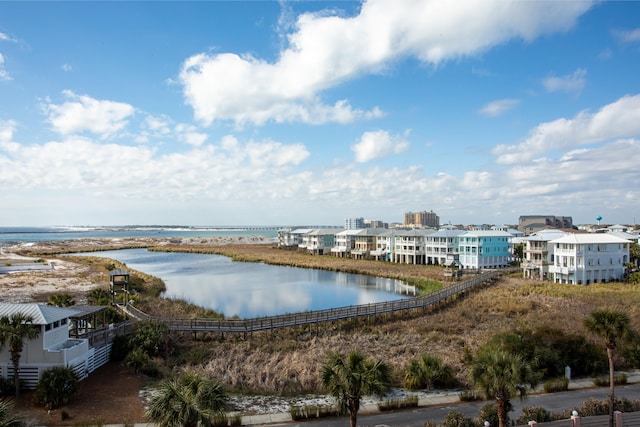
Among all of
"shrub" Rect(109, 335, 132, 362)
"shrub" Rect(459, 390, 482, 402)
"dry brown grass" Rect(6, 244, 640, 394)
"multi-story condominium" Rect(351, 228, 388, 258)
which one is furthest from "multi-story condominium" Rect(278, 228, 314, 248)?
"shrub" Rect(459, 390, 482, 402)

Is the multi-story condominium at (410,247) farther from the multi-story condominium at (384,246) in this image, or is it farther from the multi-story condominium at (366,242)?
the multi-story condominium at (366,242)

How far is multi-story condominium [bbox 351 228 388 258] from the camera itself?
96.2m

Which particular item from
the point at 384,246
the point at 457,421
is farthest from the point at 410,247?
the point at 457,421

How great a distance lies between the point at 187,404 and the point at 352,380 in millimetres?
5251

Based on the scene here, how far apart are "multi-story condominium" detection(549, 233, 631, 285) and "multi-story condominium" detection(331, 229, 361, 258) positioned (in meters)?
51.0

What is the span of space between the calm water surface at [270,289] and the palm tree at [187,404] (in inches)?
1124

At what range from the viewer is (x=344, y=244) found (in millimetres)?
103375

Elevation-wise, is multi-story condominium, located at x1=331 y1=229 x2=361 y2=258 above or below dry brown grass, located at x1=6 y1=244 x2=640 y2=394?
above

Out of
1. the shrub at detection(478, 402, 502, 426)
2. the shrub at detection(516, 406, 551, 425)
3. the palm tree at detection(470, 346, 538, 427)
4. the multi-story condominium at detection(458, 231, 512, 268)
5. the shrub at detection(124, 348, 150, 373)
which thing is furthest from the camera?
the multi-story condominium at detection(458, 231, 512, 268)

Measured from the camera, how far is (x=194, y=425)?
41.2ft

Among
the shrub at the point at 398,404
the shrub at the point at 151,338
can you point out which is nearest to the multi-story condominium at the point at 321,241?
the shrub at the point at 151,338

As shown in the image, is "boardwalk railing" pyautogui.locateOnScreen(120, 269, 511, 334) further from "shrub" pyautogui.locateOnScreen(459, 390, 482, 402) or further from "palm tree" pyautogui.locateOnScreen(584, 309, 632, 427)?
"palm tree" pyautogui.locateOnScreen(584, 309, 632, 427)

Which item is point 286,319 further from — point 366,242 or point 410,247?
point 366,242

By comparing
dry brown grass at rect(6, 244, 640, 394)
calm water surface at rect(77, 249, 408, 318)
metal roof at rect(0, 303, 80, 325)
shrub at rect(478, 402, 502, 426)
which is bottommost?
calm water surface at rect(77, 249, 408, 318)
